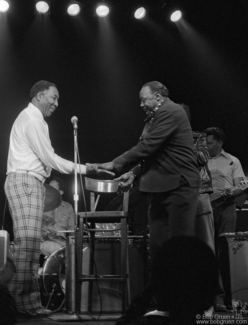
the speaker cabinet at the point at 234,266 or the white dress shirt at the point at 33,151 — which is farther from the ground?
the white dress shirt at the point at 33,151

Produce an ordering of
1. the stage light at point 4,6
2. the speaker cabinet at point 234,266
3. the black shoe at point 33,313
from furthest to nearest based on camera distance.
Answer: the stage light at point 4,6 → the speaker cabinet at point 234,266 → the black shoe at point 33,313

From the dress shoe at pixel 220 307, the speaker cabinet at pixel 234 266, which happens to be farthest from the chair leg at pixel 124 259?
the speaker cabinet at pixel 234 266

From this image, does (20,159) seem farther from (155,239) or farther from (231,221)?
(231,221)

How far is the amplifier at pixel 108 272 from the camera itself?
14.9 feet

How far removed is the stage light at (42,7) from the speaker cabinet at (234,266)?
13.7ft

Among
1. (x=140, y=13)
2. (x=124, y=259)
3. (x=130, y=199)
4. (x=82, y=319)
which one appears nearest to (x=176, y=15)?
(x=140, y=13)

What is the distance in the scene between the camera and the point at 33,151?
437 centimetres

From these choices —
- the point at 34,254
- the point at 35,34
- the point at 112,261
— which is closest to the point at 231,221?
the point at 112,261

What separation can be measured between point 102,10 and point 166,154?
163 inches

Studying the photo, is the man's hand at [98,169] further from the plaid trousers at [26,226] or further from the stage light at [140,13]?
the stage light at [140,13]

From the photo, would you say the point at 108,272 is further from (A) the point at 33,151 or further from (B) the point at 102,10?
(B) the point at 102,10

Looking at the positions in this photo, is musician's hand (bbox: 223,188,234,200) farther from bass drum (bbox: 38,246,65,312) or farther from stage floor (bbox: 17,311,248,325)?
bass drum (bbox: 38,246,65,312)

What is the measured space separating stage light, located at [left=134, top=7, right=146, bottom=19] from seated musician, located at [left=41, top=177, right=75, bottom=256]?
2.97 metres

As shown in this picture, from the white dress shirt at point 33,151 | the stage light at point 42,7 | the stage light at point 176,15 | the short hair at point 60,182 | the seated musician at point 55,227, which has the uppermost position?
the stage light at point 176,15
